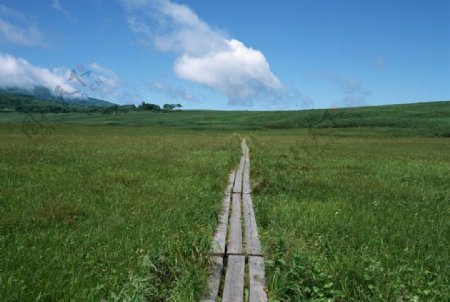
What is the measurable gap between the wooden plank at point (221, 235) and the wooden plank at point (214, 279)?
0.73 feet

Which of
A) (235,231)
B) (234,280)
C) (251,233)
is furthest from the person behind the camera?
(235,231)

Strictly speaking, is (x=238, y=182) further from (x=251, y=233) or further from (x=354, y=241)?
(x=354, y=241)

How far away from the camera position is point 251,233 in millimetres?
7633

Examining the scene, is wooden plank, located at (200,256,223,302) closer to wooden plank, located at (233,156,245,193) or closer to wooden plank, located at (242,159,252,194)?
wooden plank, located at (242,159,252,194)

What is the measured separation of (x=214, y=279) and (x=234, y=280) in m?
0.28

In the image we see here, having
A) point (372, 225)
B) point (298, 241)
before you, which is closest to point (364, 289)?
point (298, 241)

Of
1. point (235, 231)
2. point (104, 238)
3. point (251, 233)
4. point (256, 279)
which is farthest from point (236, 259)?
point (104, 238)

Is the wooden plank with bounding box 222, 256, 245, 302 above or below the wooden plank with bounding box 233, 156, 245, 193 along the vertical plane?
above

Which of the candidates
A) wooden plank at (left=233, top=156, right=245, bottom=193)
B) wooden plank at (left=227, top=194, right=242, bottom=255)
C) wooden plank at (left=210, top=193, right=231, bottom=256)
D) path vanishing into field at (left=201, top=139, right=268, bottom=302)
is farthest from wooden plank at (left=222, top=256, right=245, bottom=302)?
wooden plank at (left=233, top=156, right=245, bottom=193)

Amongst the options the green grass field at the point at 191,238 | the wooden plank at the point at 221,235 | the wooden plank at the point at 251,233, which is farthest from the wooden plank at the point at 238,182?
the wooden plank at the point at 221,235

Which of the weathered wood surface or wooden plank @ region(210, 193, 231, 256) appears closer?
wooden plank @ region(210, 193, 231, 256)

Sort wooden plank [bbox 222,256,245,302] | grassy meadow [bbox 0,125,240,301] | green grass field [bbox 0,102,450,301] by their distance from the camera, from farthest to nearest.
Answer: green grass field [bbox 0,102,450,301] → grassy meadow [bbox 0,125,240,301] → wooden plank [bbox 222,256,245,302]

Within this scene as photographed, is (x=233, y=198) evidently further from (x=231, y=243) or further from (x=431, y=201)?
(x=431, y=201)

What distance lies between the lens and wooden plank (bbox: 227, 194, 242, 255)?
263 inches
